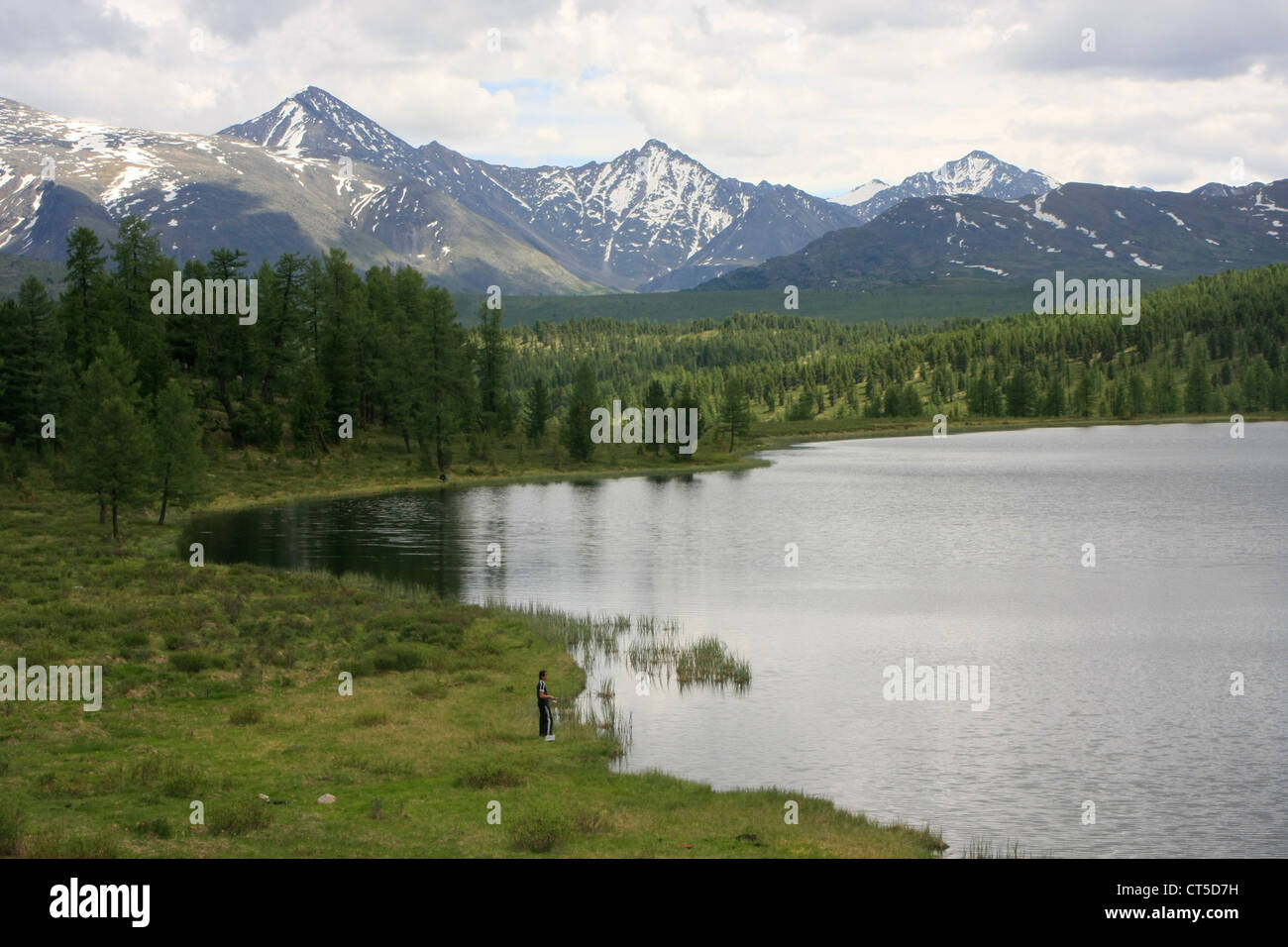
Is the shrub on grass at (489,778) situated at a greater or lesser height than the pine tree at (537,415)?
lesser

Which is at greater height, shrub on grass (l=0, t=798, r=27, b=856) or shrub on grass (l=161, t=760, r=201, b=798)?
shrub on grass (l=0, t=798, r=27, b=856)

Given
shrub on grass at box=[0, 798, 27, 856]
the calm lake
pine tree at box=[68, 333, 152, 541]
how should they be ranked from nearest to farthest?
shrub on grass at box=[0, 798, 27, 856] → the calm lake → pine tree at box=[68, 333, 152, 541]

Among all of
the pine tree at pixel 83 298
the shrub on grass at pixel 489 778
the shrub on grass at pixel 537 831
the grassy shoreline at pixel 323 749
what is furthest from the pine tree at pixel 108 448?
the shrub on grass at pixel 537 831

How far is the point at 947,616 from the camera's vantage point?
55.8 meters

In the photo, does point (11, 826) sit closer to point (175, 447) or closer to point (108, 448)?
point (108, 448)

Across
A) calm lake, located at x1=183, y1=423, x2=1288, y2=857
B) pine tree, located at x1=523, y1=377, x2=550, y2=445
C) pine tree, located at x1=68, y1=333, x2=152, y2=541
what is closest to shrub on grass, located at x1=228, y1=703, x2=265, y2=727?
calm lake, located at x1=183, y1=423, x2=1288, y2=857

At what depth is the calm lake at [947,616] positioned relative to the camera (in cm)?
3131

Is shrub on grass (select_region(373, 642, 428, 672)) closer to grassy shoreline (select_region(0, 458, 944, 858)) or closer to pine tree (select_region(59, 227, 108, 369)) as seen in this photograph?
grassy shoreline (select_region(0, 458, 944, 858))

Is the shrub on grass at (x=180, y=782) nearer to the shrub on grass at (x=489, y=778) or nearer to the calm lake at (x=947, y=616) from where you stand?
the shrub on grass at (x=489, y=778)

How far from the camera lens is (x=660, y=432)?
167500 mm

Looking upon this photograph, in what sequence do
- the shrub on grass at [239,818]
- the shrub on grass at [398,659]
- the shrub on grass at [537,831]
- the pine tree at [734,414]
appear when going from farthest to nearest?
the pine tree at [734,414], the shrub on grass at [398,659], the shrub on grass at [239,818], the shrub on grass at [537,831]

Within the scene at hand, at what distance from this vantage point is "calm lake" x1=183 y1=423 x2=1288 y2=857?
103ft

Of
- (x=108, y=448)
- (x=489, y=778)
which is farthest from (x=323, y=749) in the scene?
(x=108, y=448)

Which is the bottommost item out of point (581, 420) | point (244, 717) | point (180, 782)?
point (244, 717)
